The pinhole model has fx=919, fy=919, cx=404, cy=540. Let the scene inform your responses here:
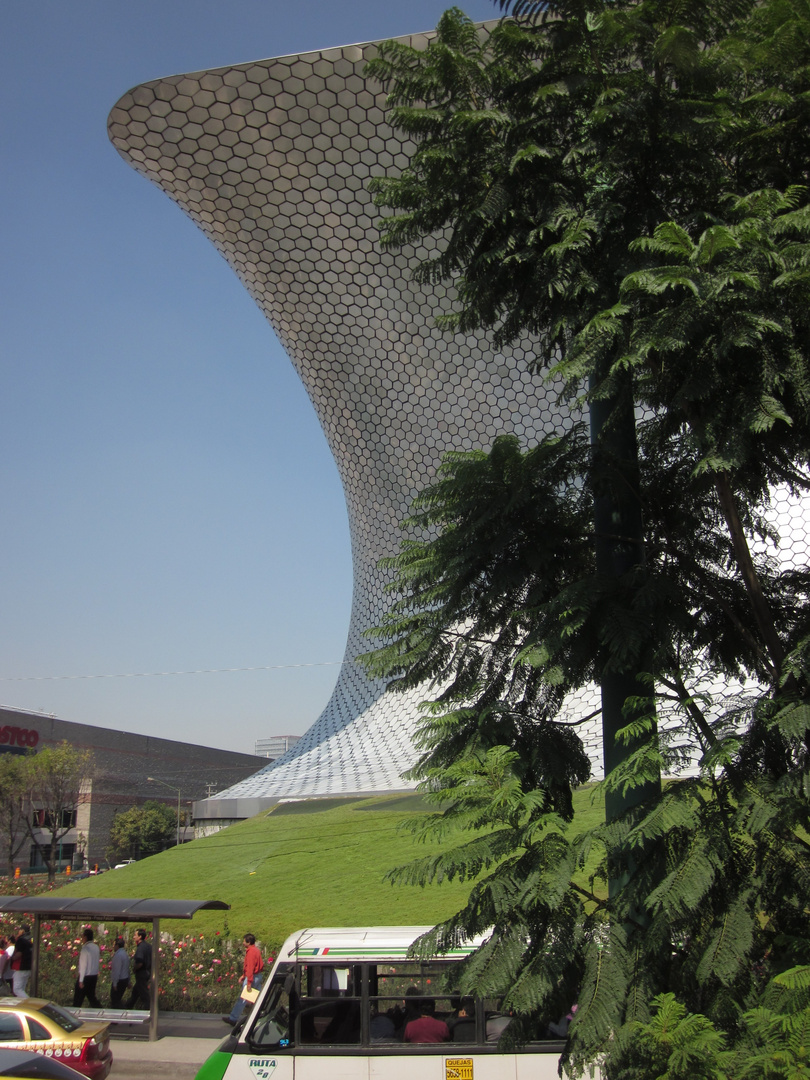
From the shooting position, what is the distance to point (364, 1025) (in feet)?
20.4

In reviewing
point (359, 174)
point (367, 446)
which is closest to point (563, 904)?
point (359, 174)

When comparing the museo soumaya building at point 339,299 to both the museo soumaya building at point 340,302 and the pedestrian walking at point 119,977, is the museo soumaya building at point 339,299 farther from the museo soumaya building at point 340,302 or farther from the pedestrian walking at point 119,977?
the pedestrian walking at point 119,977

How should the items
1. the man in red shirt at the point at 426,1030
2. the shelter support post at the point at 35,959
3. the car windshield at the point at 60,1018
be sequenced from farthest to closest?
the shelter support post at the point at 35,959
the car windshield at the point at 60,1018
the man in red shirt at the point at 426,1030

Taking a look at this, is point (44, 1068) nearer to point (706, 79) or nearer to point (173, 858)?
point (706, 79)

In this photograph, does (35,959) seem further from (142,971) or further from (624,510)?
(624,510)

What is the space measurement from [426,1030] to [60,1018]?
323 centimetres

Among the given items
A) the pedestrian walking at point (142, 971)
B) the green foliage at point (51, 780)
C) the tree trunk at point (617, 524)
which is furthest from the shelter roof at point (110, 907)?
the green foliage at point (51, 780)

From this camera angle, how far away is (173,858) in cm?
1698

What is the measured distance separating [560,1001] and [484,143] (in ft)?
12.4

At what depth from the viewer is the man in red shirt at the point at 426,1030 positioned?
615 centimetres

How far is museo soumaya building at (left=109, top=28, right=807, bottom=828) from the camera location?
1753 cm

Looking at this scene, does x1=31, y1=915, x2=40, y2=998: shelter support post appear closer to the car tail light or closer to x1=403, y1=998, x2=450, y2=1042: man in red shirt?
the car tail light

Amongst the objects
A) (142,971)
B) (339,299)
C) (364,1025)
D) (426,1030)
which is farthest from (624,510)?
(339,299)

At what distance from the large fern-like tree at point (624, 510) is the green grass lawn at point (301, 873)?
6640mm
